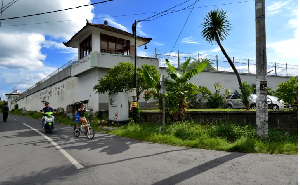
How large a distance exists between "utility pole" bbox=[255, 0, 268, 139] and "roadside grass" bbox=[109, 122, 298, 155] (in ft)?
1.65

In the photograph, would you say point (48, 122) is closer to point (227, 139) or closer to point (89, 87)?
point (227, 139)

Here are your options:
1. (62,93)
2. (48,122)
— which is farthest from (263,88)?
(62,93)

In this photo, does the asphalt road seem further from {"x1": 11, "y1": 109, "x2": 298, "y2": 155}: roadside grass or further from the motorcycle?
the motorcycle

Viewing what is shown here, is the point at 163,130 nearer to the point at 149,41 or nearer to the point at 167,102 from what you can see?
the point at 167,102

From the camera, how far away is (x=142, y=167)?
18.2ft

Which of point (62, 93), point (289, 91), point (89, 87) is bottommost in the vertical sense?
point (289, 91)

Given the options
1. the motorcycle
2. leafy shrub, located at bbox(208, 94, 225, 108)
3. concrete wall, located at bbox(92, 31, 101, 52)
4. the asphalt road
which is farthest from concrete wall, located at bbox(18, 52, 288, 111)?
the asphalt road

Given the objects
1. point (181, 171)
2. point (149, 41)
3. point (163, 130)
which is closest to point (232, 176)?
point (181, 171)

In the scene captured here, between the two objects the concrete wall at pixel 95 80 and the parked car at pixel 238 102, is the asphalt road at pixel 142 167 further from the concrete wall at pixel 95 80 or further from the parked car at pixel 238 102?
the parked car at pixel 238 102

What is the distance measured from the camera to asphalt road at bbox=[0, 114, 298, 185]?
4.66 metres

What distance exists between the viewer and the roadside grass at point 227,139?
7090 mm

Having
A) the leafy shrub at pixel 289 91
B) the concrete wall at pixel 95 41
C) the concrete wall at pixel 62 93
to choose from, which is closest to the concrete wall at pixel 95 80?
the concrete wall at pixel 62 93

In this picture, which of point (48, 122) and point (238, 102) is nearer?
point (48, 122)

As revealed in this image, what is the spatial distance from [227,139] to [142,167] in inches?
177
